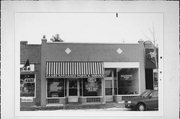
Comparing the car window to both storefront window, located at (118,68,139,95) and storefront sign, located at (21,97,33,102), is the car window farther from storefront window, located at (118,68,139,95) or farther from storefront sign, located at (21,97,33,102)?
storefront sign, located at (21,97,33,102)

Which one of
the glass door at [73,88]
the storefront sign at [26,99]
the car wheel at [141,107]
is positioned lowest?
the car wheel at [141,107]

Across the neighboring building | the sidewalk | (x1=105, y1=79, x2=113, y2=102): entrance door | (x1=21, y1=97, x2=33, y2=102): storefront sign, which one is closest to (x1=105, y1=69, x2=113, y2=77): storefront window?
the neighboring building

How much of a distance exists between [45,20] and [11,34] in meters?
0.76

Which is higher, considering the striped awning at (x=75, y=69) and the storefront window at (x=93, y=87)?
the striped awning at (x=75, y=69)

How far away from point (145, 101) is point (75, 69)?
1.62 metres

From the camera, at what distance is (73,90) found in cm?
627

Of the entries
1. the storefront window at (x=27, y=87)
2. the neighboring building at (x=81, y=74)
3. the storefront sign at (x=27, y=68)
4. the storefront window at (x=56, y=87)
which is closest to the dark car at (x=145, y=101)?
the neighboring building at (x=81, y=74)

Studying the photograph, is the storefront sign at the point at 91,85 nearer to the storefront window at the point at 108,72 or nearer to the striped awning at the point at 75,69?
the striped awning at the point at 75,69

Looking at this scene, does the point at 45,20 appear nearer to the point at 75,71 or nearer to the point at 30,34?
the point at 30,34

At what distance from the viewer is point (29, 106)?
6246 mm

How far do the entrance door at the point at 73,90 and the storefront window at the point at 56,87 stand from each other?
151 mm

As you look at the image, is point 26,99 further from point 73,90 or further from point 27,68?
point 73,90

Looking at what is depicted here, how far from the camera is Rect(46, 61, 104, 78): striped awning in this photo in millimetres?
6266

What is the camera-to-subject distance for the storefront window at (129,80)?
20.7 ft
